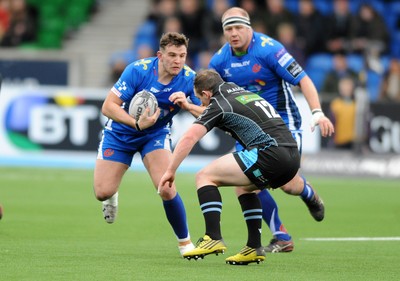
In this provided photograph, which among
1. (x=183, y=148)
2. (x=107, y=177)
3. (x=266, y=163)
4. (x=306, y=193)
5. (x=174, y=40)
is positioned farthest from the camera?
(x=306, y=193)

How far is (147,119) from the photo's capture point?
962 cm

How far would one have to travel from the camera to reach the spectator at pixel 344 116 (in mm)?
20141

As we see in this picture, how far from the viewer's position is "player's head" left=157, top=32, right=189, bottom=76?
958 cm

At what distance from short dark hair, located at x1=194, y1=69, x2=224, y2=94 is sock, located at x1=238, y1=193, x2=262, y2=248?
1.06 meters

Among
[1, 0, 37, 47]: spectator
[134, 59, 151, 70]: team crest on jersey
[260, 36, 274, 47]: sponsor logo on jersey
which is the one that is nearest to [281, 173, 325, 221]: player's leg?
[260, 36, 274, 47]: sponsor logo on jersey

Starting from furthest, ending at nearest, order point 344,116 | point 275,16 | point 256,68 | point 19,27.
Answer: point 19,27 < point 275,16 < point 344,116 < point 256,68

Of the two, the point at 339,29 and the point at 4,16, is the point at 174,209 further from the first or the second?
the point at 4,16

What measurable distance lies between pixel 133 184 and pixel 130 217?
4763 mm

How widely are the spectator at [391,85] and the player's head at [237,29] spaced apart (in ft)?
37.5

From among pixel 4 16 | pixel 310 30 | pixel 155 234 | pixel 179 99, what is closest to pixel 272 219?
pixel 155 234

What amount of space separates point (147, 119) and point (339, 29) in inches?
547

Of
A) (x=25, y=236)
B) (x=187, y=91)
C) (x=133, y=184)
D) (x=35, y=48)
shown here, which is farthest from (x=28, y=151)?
(x=187, y=91)

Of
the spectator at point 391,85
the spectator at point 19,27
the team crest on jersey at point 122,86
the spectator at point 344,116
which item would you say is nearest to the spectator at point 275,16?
the spectator at point 391,85

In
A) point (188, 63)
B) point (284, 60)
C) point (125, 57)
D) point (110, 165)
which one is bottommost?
point (110, 165)
